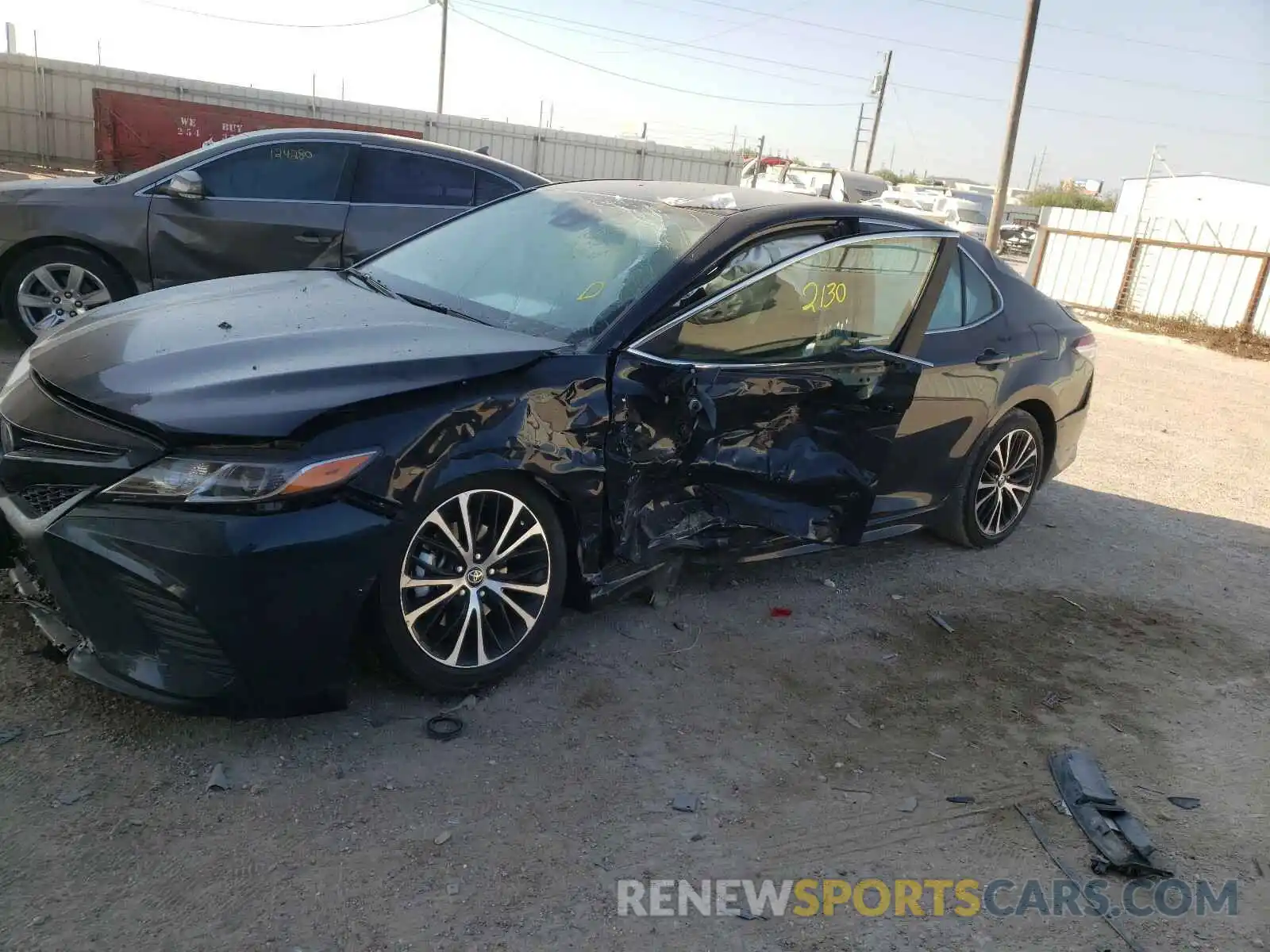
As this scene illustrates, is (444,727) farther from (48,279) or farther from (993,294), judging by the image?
(48,279)

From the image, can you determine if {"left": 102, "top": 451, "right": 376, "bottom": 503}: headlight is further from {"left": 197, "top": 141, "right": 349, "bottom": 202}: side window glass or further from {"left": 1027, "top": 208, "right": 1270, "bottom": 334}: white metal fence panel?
{"left": 1027, "top": 208, "right": 1270, "bottom": 334}: white metal fence panel

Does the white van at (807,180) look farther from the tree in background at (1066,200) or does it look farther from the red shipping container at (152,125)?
the tree in background at (1066,200)

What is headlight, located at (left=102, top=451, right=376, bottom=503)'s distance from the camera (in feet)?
8.80

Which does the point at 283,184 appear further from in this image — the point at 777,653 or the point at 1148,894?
the point at 1148,894

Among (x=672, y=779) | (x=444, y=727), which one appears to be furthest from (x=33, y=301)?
(x=672, y=779)

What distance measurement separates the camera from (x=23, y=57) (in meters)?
23.9

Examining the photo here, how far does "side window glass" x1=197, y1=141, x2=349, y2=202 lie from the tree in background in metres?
60.2

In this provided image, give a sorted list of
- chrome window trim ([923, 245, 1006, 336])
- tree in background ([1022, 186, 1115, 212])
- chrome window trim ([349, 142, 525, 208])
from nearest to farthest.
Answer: chrome window trim ([923, 245, 1006, 336]) < chrome window trim ([349, 142, 525, 208]) < tree in background ([1022, 186, 1115, 212])

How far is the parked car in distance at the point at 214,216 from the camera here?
6578 millimetres

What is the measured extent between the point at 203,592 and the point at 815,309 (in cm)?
258

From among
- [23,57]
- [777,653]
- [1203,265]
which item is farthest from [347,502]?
[23,57]

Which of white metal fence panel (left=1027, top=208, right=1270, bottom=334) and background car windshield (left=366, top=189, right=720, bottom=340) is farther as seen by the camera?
white metal fence panel (left=1027, top=208, right=1270, bottom=334)

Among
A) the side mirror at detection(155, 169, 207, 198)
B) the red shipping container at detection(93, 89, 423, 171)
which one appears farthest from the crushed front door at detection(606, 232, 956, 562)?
the red shipping container at detection(93, 89, 423, 171)
